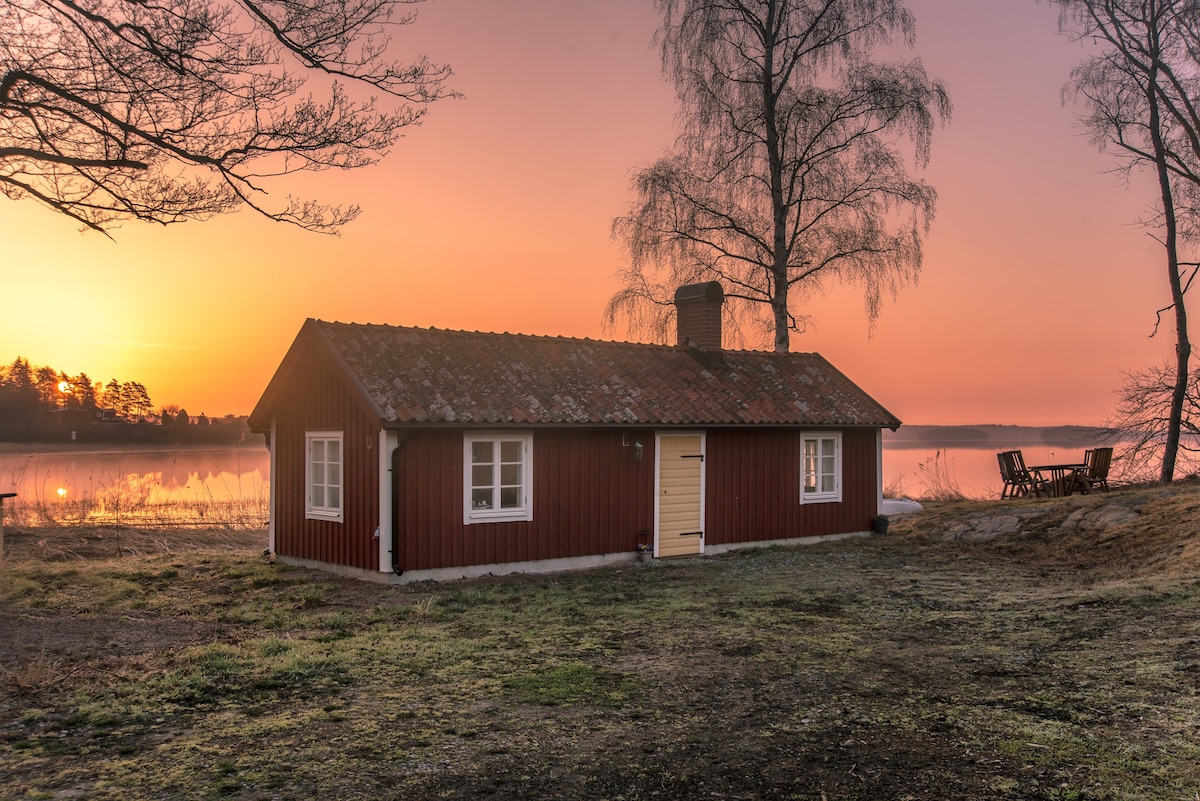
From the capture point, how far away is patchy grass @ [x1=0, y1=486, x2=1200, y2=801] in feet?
15.4

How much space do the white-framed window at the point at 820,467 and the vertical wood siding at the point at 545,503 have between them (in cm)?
367

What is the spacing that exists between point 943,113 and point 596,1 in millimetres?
9747

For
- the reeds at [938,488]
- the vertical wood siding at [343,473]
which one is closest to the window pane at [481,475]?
the vertical wood siding at [343,473]

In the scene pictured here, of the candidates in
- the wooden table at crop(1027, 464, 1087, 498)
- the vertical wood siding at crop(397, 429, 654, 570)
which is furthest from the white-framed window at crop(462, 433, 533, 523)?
the wooden table at crop(1027, 464, 1087, 498)

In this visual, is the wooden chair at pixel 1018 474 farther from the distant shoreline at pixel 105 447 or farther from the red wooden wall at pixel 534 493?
the distant shoreline at pixel 105 447

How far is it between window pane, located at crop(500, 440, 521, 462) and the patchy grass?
5.67ft

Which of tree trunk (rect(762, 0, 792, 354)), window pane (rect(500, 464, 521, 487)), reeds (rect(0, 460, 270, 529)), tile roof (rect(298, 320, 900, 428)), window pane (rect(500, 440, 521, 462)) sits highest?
tree trunk (rect(762, 0, 792, 354))

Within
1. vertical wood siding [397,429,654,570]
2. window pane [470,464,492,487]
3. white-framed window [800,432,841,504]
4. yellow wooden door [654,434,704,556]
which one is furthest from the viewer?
white-framed window [800,432,841,504]

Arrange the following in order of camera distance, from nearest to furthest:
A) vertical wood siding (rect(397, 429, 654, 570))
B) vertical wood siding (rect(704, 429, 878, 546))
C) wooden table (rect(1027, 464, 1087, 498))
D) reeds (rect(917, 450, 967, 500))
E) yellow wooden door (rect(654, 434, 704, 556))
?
vertical wood siding (rect(397, 429, 654, 570))
yellow wooden door (rect(654, 434, 704, 556))
vertical wood siding (rect(704, 429, 878, 546))
wooden table (rect(1027, 464, 1087, 498))
reeds (rect(917, 450, 967, 500))

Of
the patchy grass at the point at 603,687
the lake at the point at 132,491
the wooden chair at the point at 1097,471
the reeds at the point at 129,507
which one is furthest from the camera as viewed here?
the wooden chair at the point at 1097,471

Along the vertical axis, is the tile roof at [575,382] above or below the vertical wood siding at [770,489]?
above

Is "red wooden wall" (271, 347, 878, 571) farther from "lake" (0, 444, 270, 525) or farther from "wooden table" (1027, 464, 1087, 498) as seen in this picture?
"lake" (0, 444, 270, 525)

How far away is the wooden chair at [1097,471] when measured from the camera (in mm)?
20156

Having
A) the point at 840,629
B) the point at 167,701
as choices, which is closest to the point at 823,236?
the point at 840,629
